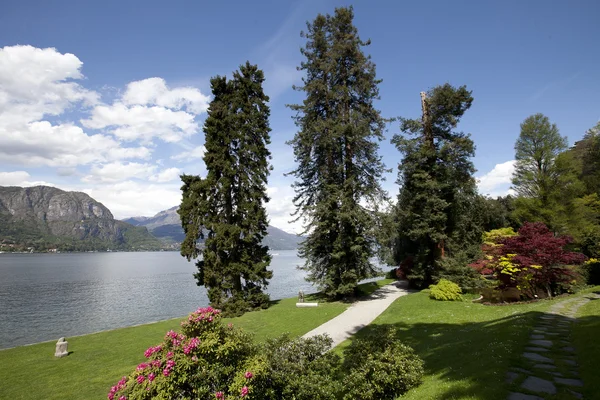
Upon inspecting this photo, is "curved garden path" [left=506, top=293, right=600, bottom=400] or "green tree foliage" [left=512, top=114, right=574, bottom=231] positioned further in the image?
"green tree foliage" [left=512, top=114, right=574, bottom=231]

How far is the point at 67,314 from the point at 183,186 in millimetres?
19585

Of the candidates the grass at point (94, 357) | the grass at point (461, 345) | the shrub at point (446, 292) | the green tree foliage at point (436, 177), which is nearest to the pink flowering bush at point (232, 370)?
the grass at point (461, 345)

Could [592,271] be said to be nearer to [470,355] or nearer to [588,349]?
[588,349]

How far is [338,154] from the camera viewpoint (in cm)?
2244

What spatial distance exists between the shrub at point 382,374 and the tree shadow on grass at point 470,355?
0.53 meters

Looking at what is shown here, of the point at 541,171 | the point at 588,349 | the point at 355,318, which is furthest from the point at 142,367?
the point at 541,171

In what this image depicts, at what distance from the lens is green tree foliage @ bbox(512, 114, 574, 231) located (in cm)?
2408

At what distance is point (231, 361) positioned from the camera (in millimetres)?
6805

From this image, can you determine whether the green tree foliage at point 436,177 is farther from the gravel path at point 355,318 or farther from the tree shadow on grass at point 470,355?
the tree shadow on grass at point 470,355

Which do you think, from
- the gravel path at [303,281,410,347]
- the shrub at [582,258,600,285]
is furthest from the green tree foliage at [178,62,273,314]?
the shrub at [582,258,600,285]

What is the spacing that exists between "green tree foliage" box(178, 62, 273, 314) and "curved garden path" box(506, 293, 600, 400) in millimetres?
16441

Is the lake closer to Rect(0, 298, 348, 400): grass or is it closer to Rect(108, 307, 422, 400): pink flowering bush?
Rect(0, 298, 348, 400): grass

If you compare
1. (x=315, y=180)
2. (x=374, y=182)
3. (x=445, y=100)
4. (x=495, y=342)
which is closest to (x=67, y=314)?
(x=315, y=180)

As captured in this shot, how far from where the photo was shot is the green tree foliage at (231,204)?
21141 millimetres
